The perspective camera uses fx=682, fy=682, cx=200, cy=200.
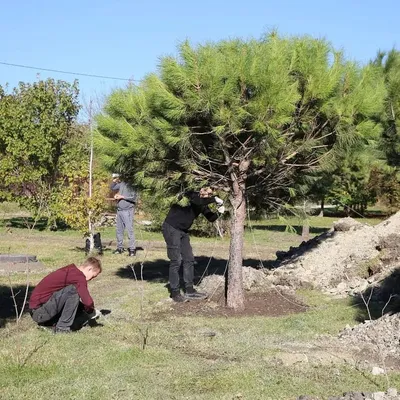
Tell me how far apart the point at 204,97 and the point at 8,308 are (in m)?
3.78

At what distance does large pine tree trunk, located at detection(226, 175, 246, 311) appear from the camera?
912 centimetres

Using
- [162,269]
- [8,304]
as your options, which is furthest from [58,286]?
[162,269]

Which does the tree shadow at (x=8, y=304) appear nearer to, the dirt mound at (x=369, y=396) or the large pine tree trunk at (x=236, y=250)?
the large pine tree trunk at (x=236, y=250)

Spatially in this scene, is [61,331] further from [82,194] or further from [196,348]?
[82,194]

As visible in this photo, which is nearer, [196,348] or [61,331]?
[196,348]

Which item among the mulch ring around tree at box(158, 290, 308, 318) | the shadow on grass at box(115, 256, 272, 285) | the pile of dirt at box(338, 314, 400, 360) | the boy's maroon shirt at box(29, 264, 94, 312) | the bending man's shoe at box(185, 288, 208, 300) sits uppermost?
the boy's maroon shirt at box(29, 264, 94, 312)

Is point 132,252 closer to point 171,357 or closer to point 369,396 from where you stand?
point 171,357

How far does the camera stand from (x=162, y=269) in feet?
43.9

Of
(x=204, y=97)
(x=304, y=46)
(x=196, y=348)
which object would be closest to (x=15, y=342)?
(x=196, y=348)

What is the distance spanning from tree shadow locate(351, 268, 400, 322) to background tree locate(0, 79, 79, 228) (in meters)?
12.8

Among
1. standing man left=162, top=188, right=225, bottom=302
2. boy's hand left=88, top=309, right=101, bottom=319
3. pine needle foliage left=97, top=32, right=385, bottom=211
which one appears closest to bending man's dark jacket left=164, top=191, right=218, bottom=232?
standing man left=162, top=188, right=225, bottom=302

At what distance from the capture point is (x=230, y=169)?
902 centimetres

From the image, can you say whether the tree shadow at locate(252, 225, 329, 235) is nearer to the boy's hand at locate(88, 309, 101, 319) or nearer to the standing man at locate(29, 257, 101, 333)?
the boy's hand at locate(88, 309, 101, 319)

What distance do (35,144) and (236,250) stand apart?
1345 centimetres
